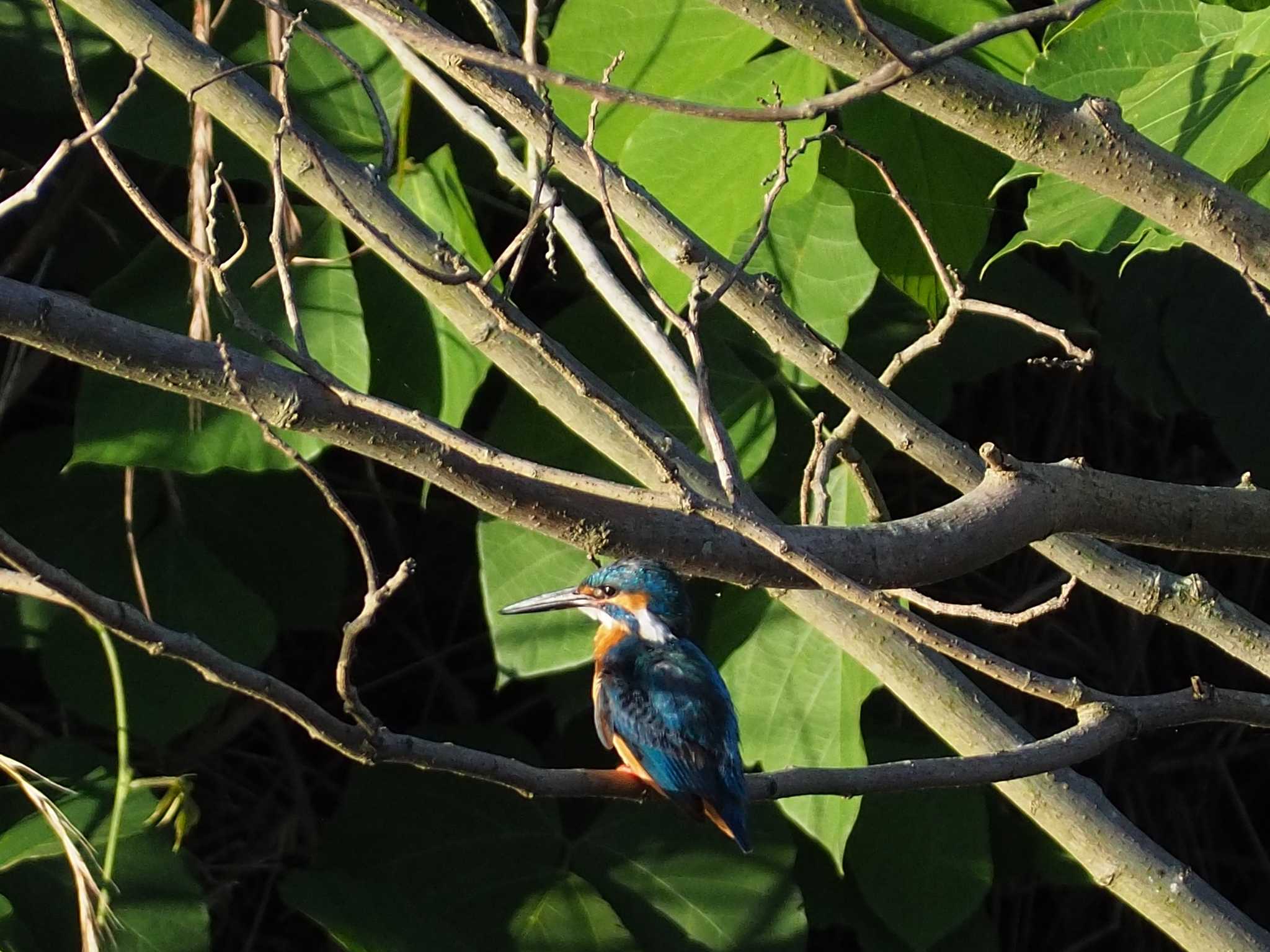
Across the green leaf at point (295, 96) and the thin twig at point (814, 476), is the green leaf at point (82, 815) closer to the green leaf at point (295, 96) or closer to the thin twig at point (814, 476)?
the green leaf at point (295, 96)

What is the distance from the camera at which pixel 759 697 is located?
2.32 meters

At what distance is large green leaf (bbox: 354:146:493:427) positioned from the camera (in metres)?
2.12

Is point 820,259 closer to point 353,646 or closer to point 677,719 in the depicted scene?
point 677,719

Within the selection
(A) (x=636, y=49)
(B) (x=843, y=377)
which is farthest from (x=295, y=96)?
(B) (x=843, y=377)

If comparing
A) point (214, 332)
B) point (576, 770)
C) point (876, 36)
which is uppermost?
point (876, 36)

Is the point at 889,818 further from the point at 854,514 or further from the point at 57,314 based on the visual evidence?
the point at 57,314

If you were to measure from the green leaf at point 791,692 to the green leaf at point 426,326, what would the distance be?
23.9 inches

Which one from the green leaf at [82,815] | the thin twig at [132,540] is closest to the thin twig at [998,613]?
the thin twig at [132,540]

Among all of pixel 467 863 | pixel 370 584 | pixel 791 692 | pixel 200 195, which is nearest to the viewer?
pixel 370 584

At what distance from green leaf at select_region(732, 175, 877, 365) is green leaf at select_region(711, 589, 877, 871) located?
1.58 ft

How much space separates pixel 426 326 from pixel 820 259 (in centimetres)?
62

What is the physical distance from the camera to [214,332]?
7.40 feet

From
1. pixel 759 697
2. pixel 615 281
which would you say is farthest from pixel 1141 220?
pixel 759 697

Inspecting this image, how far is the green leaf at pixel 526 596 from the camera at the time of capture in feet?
7.30
